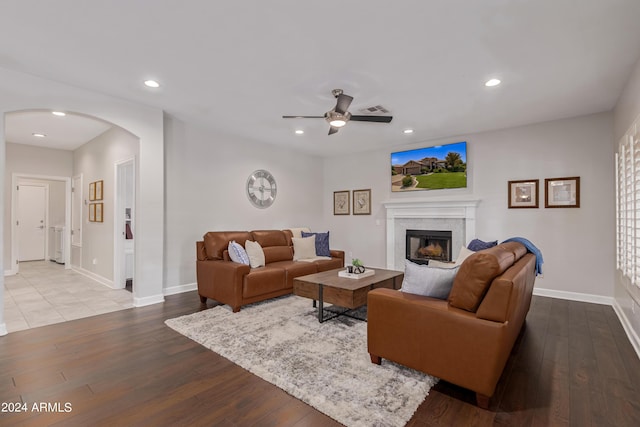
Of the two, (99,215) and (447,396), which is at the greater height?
(99,215)

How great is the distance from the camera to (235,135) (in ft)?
18.5

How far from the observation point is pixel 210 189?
5285 mm

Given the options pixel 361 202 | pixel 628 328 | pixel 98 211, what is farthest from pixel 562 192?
pixel 98 211

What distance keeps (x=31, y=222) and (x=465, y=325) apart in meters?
10.7

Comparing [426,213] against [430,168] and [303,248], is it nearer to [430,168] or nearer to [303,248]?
[430,168]

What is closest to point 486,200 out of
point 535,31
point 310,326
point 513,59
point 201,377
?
point 513,59

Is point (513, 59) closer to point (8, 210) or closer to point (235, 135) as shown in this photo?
point (235, 135)

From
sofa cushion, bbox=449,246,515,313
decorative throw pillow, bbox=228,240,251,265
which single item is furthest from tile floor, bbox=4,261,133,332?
sofa cushion, bbox=449,246,515,313

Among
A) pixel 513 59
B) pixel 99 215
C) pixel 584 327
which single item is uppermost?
pixel 513 59

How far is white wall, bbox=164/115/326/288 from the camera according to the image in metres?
4.79

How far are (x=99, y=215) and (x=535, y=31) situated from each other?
675 centimetres

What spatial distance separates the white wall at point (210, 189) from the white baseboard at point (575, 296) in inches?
185

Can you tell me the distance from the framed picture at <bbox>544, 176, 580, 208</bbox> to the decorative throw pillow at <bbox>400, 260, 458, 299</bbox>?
137 inches

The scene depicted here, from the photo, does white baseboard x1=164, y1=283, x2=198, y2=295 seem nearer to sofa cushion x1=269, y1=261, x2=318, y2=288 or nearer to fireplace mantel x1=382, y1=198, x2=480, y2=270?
sofa cushion x1=269, y1=261, x2=318, y2=288
